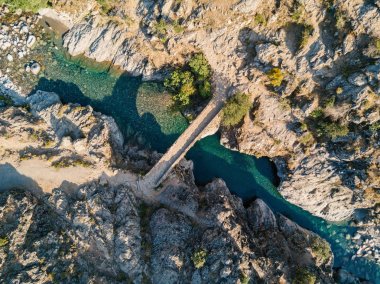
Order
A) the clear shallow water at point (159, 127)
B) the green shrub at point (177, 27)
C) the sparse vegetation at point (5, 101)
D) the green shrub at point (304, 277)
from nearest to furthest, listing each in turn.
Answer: the green shrub at point (304, 277)
the green shrub at point (177, 27)
the sparse vegetation at point (5, 101)
the clear shallow water at point (159, 127)

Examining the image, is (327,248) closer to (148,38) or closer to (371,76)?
(371,76)

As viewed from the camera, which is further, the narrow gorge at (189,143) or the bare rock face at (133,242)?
the narrow gorge at (189,143)

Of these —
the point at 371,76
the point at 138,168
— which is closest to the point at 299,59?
the point at 371,76

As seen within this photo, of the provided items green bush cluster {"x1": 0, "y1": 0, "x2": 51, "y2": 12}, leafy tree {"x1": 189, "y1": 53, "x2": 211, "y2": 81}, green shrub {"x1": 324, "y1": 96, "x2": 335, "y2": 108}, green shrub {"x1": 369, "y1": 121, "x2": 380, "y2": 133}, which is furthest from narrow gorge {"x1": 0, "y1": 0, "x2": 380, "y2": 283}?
green bush cluster {"x1": 0, "y1": 0, "x2": 51, "y2": 12}

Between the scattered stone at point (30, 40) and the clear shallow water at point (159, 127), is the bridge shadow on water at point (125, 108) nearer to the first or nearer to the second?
the clear shallow water at point (159, 127)

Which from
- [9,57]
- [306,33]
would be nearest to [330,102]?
[306,33]

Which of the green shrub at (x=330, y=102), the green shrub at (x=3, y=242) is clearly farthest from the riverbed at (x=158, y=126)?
the green shrub at (x=3, y=242)
